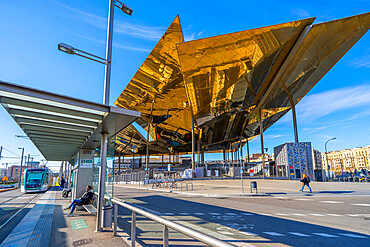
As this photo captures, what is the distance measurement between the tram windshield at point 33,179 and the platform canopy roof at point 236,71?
18.1 m

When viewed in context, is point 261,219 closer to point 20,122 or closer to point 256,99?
point 20,122

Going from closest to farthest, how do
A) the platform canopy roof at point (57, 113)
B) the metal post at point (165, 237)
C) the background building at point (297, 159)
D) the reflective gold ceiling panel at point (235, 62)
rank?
the metal post at point (165, 237) < the platform canopy roof at point (57, 113) < the reflective gold ceiling panel at point (235, 62) < the background building at point (297, 159)

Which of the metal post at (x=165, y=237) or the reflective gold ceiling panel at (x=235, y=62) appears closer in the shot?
the metal post at (x=165, y=237)

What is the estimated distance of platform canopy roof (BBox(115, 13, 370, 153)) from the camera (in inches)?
931

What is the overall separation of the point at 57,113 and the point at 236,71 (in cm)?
2694

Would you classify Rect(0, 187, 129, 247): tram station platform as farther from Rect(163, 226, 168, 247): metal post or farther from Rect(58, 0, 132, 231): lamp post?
Rect(163, 226, 168, 247): metal post

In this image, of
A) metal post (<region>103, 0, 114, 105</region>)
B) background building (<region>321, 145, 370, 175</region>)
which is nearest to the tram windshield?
metal post (<region>103, 0, 114, 105</region>)

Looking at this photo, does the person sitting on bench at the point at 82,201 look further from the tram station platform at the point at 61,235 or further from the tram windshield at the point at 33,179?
the tram windshield at the point at 33,179

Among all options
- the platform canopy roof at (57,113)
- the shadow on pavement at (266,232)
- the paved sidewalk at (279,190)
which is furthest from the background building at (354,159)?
the platform canopy roof at (57,113)

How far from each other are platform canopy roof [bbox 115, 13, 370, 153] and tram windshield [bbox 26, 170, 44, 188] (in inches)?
711

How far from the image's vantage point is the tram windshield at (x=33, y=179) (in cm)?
2750

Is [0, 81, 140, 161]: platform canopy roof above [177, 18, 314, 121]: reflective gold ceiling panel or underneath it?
underneath

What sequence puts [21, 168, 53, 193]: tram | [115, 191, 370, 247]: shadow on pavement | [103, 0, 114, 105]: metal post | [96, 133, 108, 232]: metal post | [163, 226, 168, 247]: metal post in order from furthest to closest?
[21, 168, 53, 193]: tram < [103, 0, 114, 105]: metal post < [96, 133, 108, 232]: metal post < [115, 191, 370, 247]: shadow on pavement < [163, 226, 168, 247]: metal post

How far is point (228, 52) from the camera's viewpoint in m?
26.2
